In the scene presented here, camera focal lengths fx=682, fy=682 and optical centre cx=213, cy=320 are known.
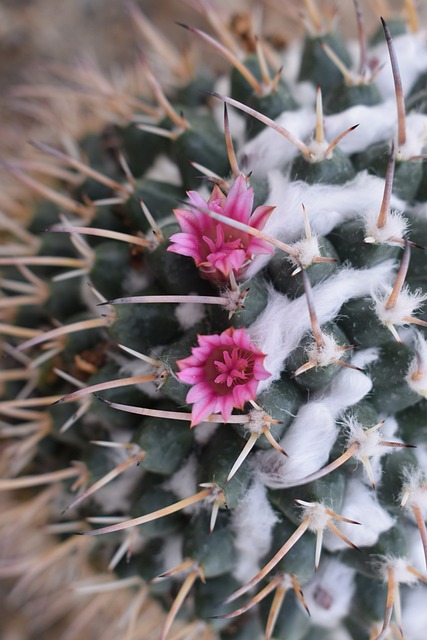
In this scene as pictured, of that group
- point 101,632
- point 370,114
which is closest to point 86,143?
point 370,114

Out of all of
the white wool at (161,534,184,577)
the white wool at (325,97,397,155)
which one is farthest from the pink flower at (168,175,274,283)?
the white wool at (161,534,184,577)

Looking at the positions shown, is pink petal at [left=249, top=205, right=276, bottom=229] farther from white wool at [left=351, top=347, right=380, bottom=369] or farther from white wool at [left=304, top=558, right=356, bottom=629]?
white wool at [left=304, top=558, right=356, bottom=629]

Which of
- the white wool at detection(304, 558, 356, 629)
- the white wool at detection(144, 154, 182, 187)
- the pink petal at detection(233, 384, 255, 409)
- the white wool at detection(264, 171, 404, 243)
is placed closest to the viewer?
the pink petal at detection(233, 384, 255, 409)

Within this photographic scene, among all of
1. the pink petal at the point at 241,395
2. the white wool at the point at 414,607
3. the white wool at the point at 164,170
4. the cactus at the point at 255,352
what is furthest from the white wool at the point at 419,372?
the white wool at the point at 164,170

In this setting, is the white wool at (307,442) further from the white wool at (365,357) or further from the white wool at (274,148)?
the white wool at (274,148)

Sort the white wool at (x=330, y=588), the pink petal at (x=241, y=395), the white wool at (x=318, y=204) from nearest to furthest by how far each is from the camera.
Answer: the pink petal at (x=241, y=395)
the white wool at (x=318, y=204)
the white wool at (x=330, y=588)

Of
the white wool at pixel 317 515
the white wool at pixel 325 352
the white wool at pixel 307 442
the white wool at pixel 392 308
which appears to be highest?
the white wool at pixel 392 308

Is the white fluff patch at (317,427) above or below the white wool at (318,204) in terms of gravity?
below

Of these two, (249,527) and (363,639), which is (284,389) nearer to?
(249,527)
